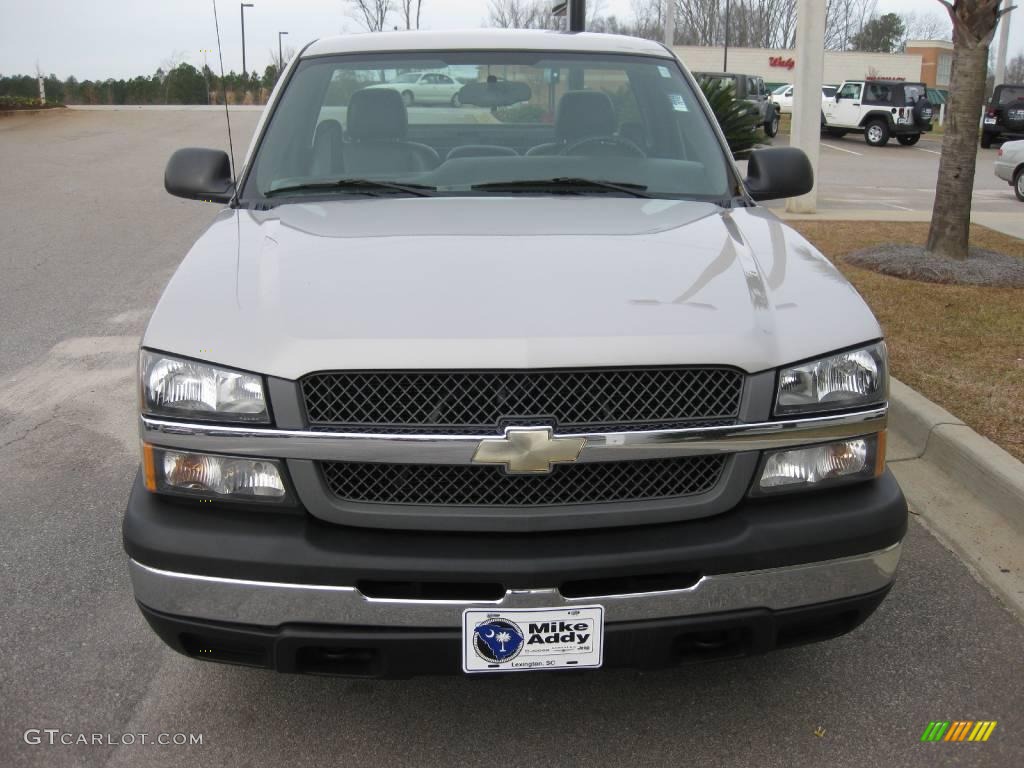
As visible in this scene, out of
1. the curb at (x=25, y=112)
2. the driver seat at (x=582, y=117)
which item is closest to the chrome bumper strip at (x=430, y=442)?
the driver seat at (x=582, y=117)

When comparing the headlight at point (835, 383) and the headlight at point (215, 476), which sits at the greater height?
Answer: the headlight at point (835, 383)

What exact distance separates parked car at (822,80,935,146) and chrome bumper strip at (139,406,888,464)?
31323mm

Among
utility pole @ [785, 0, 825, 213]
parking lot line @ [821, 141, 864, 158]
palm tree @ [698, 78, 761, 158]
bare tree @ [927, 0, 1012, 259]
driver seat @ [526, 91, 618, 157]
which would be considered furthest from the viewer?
parking lot line @ [821, 141, 864, 158]

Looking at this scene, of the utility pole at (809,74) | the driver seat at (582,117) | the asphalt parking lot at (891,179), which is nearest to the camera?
the driver seat at (582,117)

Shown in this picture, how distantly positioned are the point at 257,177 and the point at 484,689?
6.51 feet

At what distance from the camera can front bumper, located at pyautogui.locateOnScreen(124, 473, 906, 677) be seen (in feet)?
7.96

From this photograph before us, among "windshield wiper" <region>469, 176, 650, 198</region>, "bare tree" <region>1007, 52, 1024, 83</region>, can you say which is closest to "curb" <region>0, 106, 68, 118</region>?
"windshield wiper" <region>469, 176, 650, 198</region>

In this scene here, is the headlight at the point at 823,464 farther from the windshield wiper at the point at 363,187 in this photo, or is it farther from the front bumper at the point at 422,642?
the windshield wiper at the point at 363,187

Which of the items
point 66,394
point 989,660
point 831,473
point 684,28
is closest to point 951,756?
point 989,660

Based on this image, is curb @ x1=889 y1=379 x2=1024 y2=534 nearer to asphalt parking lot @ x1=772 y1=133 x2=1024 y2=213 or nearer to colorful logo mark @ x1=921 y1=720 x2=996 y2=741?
colorful logo mark @ x1=921 y1=720 x2=996 y2=741

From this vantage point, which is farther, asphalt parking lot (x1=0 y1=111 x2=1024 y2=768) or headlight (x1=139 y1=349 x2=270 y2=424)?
asphalt parking lot (x1=0 y1=111 x2=1024 y2=768)

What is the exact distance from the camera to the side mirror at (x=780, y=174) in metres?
3.99

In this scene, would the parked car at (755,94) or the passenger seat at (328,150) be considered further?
the parked car at (755,94)

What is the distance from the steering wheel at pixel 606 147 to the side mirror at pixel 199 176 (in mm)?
1295
